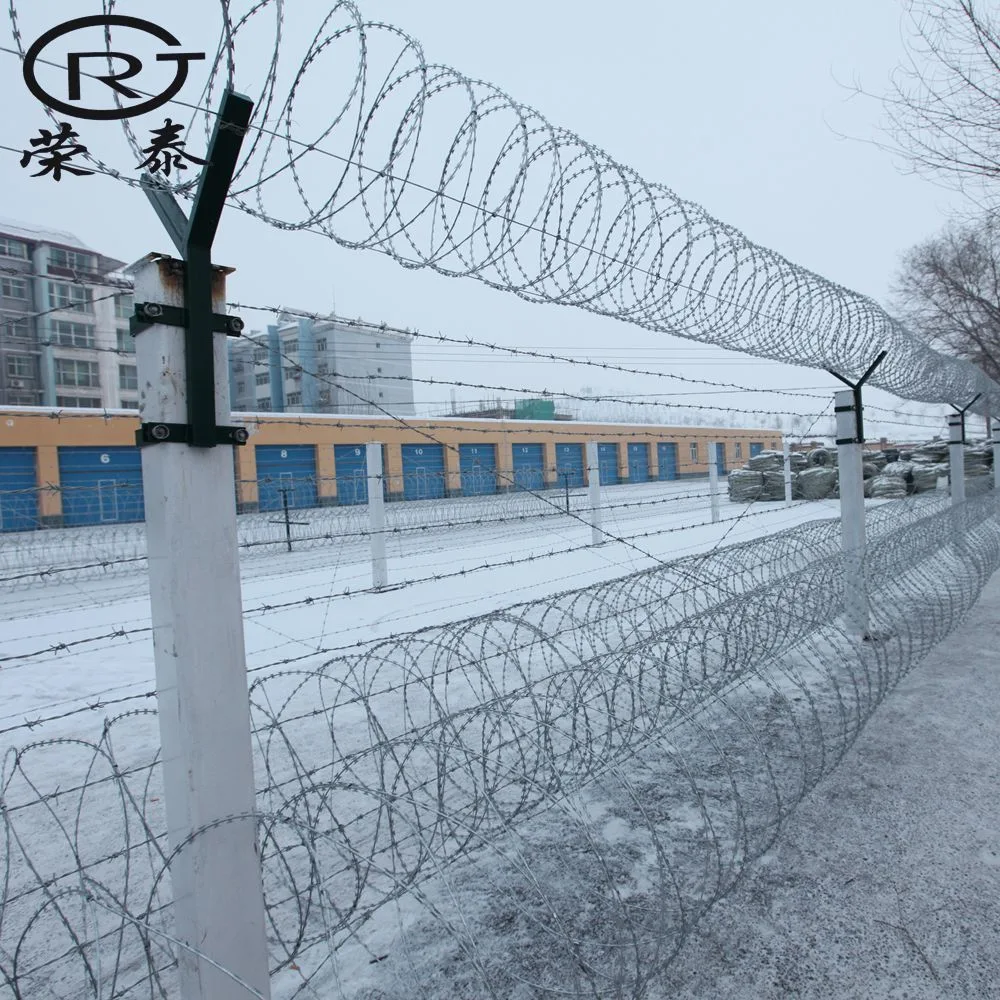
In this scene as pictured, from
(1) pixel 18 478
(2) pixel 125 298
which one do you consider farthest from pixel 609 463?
(2) pixel 125 298

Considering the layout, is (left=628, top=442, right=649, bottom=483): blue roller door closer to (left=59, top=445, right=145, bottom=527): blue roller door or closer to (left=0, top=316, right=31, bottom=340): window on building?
(left=59, top=445, right=145, bottom=527): blue roller door

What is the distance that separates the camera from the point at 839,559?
17.1 feet

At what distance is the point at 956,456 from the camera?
1085 centimetres

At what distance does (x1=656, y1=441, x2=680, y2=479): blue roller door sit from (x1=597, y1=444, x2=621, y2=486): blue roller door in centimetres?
243

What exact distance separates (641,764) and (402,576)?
634cm

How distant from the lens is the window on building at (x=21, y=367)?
2239 centimetres

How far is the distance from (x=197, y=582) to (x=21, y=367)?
96.5 ft

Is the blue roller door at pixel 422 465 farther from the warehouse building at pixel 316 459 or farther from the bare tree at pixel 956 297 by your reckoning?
the bare tree at pixel 956 297

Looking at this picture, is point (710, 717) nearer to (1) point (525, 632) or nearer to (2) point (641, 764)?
(2) point (641, 764)


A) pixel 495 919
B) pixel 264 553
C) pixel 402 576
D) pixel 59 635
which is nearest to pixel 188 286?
pixel 495 919

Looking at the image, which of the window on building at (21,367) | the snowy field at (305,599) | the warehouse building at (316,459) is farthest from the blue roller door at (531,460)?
the window on building at (21,367)

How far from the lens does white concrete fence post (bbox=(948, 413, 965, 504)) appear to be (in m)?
10.8

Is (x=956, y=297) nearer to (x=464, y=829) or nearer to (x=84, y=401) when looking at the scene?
(x=464, y=829)

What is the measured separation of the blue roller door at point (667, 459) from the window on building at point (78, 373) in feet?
72.6
